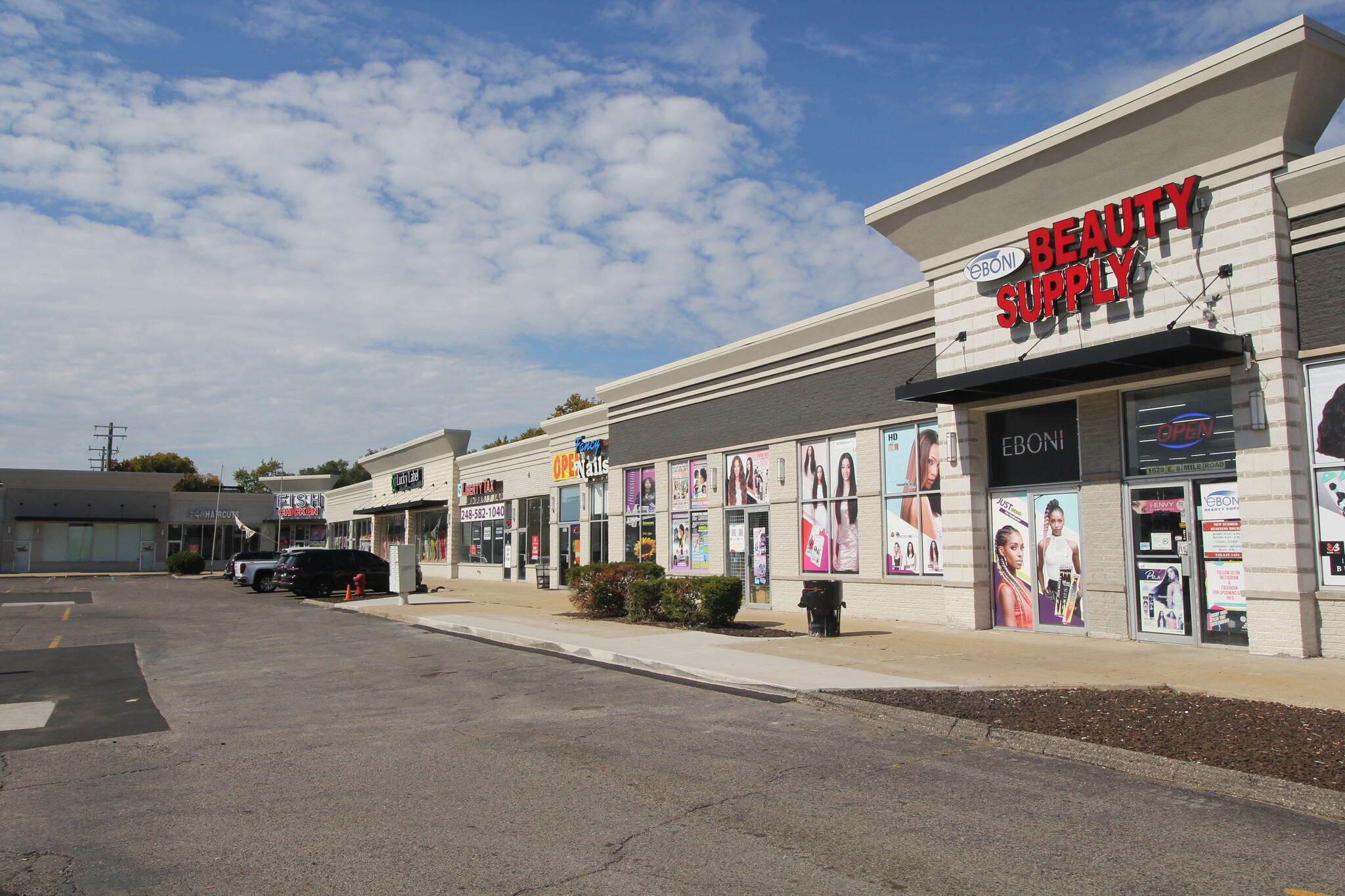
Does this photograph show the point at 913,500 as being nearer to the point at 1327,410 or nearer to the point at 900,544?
the point at 900,544

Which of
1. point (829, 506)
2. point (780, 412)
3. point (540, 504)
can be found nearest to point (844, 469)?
point (829, 506)

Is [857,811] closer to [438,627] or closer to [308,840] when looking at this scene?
[308,840]

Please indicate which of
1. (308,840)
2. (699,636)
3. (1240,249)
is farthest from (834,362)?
(308,840)

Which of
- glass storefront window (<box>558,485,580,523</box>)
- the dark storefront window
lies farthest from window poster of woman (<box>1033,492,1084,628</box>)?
glass storefront window (<box>558,485,580,523</box>)

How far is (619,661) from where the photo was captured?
13398 mm

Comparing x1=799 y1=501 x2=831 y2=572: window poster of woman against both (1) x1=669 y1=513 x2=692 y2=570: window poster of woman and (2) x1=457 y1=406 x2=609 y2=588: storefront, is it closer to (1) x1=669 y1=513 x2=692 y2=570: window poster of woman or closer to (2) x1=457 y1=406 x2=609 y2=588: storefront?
(1) x1=669 y1=513 x2=692 y2=570: window poster of woman

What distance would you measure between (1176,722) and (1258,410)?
6.00 metres

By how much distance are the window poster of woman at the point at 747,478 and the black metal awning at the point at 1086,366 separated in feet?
20.5

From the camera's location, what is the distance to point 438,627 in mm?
19078

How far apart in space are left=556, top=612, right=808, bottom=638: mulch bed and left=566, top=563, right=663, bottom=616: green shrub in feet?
0.80

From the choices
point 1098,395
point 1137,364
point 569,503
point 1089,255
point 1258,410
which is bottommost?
point 569,503

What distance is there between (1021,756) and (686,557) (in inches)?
706

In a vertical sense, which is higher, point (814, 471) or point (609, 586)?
point (814, 471)

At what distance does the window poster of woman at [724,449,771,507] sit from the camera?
2275 centimetres
